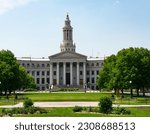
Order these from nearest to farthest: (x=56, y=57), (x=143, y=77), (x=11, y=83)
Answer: (x=143, y=77) → (x=11, y=83) → (x=56, y=57)

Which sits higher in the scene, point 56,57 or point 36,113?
point 56,57

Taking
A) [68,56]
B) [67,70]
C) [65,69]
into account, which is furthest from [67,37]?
[65,69]

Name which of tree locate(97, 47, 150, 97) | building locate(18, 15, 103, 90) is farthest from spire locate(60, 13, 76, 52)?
tree locate(97, 47, 150, 97)

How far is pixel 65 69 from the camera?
159875 mm

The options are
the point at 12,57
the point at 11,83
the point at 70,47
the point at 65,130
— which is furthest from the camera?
the point at 70,47

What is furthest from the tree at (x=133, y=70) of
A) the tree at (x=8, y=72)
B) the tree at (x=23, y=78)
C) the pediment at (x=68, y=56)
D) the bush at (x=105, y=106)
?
the pediment at (x=68, y=56)

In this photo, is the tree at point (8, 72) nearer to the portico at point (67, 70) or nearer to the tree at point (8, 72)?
the tree at point (8, 72)

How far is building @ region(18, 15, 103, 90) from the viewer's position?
15838cm

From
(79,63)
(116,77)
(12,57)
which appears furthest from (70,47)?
(116,77)

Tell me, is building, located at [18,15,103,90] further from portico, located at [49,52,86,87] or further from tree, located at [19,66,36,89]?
tree, located at [19,66,36,89]

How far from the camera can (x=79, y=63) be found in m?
160

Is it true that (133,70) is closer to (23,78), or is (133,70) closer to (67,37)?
(23,78)

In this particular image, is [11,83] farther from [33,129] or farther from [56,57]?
[56,57]

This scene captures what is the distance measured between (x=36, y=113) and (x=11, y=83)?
146 feet
